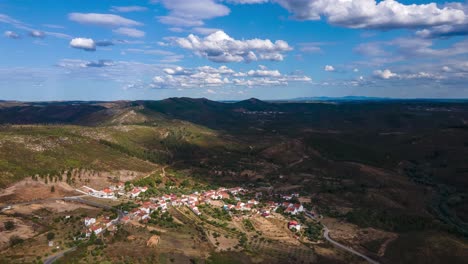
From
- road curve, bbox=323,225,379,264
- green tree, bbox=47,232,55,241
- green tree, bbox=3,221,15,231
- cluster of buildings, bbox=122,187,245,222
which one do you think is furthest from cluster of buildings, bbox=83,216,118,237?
road curve, bbox=323,225,379,264

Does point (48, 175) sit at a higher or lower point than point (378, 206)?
higher

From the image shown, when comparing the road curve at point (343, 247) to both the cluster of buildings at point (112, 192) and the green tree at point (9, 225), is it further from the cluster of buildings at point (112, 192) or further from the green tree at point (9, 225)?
the green tree at point (9, 225)

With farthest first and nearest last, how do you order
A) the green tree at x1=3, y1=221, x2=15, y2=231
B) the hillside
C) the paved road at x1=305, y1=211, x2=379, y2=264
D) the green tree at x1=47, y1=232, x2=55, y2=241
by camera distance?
the hillside < the green tree at x1=3, y1=221, x2=15, y2=231 < the green tree at x1=47, y1=232, x2=55, y2=241 < the paved road at x1=305, y1=211, x2=379, y2=264

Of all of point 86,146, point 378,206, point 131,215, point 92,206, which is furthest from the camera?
point 86,146

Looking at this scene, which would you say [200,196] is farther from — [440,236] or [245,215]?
[440,236]

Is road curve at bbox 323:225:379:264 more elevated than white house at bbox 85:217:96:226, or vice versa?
white house at bbox 85:217:96:226

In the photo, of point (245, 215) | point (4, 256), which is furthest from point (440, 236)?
point (4, 256)

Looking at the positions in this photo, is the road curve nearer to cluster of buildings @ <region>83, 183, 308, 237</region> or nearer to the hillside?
the hillside

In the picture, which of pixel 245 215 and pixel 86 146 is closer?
pixel 245 215

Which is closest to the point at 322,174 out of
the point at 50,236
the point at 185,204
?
the point at 185,204
